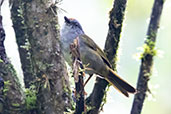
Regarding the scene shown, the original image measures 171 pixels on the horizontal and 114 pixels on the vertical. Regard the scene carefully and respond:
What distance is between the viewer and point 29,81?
4789 mm

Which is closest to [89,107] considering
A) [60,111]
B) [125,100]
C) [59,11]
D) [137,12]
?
[60,111]

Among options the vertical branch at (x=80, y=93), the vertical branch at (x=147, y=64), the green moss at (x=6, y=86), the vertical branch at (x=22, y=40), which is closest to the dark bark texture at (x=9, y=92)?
the green moss at (x=6, y=86)

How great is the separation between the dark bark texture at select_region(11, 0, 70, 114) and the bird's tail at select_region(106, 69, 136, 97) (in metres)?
0.74

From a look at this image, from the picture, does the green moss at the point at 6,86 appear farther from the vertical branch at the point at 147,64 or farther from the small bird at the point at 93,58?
the vertical branch at the point at 147,64

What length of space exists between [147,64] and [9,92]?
5.23 feet

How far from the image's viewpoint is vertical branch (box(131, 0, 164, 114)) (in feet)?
10.3

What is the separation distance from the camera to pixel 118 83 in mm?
4965

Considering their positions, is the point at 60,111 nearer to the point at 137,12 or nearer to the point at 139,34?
the point at 137,12

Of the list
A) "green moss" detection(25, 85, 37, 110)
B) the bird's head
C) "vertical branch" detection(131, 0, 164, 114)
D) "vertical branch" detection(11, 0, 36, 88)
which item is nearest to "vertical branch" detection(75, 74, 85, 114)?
"vertical branch" detection(131, 0, 164, 114)

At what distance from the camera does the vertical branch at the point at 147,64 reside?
3152 mm

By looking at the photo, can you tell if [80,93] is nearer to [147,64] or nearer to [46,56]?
[147,64]

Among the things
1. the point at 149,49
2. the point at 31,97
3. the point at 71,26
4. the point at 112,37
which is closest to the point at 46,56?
the point at 31,97

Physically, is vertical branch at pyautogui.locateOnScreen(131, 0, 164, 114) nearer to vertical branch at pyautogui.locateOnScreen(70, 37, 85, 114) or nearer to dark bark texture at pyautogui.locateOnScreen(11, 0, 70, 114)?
vertical branch at pyautogui.locateOnScreen(70, 37, 85, 114)

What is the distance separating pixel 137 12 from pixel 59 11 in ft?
16.3
